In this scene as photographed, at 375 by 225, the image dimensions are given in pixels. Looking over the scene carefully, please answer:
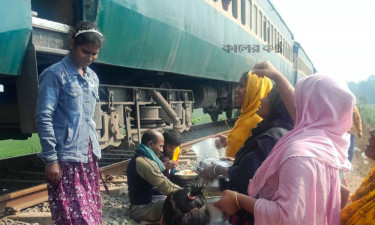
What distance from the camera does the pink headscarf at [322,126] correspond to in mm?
1602

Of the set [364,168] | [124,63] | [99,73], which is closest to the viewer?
[124,63]

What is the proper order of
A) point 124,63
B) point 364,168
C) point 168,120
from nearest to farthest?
1. point 124,63
2. point 168,120
3. point 364,168

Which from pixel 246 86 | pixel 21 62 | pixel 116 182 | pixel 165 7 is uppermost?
pixel 165 7

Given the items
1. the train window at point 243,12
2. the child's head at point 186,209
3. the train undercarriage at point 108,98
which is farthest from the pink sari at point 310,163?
the train window at point 243,12

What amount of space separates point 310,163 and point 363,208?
33cm

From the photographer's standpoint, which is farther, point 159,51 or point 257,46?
point 257,46

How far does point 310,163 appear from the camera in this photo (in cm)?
154

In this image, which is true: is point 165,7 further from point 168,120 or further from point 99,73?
point 168,120

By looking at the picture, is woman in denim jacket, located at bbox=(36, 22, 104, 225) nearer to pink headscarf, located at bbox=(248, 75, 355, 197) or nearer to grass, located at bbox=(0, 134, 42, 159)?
pink headscarf, located at bbox=(248, 75, 355, 197)

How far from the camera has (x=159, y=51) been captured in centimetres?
550

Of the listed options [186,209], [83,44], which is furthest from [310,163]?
[83,44]

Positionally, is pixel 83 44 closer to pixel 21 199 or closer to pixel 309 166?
pixel 309 166

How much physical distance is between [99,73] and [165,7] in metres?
1.38

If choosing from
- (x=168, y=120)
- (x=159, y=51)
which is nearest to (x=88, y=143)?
(x=159, y=51)
